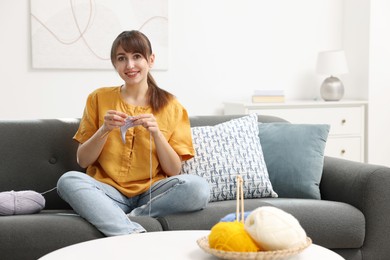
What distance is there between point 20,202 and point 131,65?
0.68 m

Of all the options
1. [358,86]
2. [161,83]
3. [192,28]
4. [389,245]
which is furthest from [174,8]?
[389,245]

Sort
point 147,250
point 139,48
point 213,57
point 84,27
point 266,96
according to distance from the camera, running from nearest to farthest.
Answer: point 147,250
point 139,48
point 84,27
point 266,96
point 213,57

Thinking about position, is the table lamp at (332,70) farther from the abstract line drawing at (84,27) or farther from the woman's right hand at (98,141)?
the woman's right hand at (98,141)

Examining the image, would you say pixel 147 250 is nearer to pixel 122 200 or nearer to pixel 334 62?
pixel 122 200

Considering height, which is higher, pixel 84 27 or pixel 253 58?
pixel 84 27

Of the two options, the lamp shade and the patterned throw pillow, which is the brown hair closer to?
the patterned throw pillow

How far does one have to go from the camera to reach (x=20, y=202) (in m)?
2.64

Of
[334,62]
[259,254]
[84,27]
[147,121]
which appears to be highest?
[84,27]

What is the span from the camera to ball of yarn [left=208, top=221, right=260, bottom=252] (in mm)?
1672

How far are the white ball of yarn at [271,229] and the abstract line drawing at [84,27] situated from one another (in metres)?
3.18

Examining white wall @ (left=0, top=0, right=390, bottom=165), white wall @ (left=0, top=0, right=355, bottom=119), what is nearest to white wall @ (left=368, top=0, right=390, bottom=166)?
white wall @ (left=0, top=0, right=390, bottom=165)

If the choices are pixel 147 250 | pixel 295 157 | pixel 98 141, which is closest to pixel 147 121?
pixel 98 141

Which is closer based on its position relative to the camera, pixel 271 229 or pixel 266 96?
pixel 271 229

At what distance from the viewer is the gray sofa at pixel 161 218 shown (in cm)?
244
